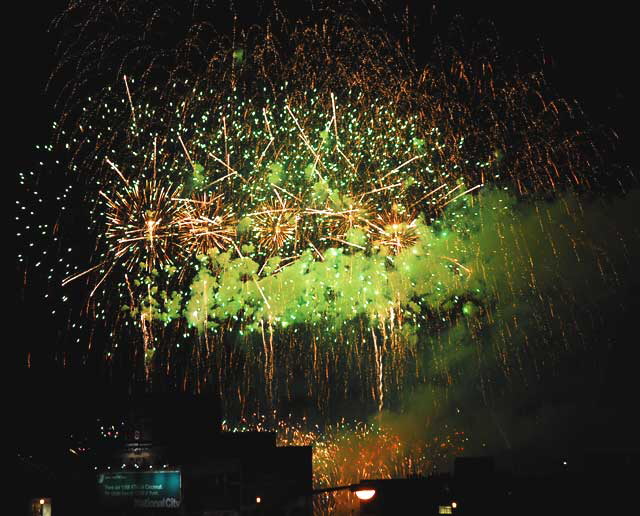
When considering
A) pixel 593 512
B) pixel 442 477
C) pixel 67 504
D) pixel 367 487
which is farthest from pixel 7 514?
pixel 442 477

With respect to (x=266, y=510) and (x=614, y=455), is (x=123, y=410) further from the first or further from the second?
(x=614, y=455)

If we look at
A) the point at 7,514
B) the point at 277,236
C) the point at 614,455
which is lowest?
the point at 7,514

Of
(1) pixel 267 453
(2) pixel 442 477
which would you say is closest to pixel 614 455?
(2) pixel 442 477

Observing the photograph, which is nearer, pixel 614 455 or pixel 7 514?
pixel 7 514

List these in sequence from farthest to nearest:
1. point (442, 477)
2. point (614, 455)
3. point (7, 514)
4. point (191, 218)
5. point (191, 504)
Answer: point (442, 477) < point (614, 455) < point (191, 504) < point (7, 514) < point (191, 218)

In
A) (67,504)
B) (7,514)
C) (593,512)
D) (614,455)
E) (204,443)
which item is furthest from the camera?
(614,455)

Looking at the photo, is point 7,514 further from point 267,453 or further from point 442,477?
point 442,477

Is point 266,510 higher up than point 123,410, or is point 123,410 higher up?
point 123,410
